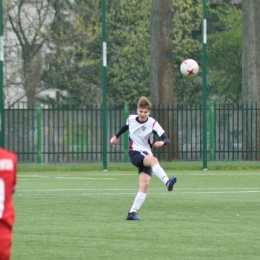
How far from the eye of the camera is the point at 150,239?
1003cm

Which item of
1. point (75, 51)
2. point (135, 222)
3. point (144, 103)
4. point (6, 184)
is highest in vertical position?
point (75, 51)

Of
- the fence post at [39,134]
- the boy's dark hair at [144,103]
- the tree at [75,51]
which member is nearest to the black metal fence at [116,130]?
the fence post at [39,134]

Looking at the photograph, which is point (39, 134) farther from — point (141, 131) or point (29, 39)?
point (141, 131)

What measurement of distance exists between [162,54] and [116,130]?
3151 millimetres

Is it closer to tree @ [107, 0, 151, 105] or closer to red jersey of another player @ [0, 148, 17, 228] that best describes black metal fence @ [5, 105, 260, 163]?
tree @ [107, 0, 151, 105]

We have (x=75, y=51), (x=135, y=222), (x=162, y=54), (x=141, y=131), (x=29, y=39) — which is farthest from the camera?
(x=75, y=51)

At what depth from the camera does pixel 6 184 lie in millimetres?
5684

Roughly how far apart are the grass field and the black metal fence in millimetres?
7290

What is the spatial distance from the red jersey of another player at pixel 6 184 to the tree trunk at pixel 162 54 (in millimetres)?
22451

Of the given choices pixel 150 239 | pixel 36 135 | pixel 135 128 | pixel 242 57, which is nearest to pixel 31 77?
pixel 36 135

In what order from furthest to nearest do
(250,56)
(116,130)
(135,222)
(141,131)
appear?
(116,130), (250,56), (141,131), (135,222)

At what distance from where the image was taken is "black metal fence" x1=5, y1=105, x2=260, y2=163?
2794 centimetres

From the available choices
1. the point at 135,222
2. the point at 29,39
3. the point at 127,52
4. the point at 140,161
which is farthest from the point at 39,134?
the point at 135,222

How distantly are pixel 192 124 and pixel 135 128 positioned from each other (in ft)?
58.1
